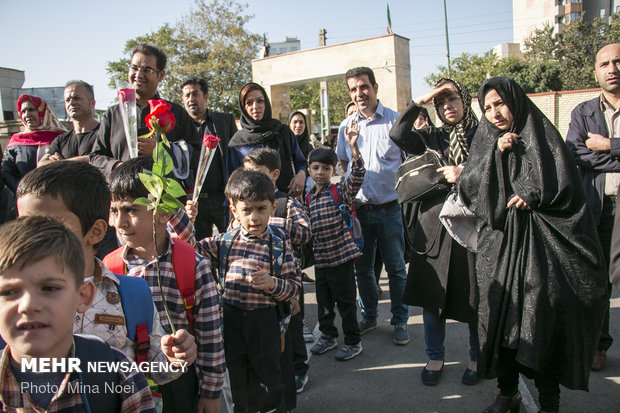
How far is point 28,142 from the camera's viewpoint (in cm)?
435

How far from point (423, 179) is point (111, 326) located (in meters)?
2.30

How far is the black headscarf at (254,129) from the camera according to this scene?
4328 millimetres

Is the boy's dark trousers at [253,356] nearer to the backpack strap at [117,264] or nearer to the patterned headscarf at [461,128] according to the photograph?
the backpack strap at [117,264]

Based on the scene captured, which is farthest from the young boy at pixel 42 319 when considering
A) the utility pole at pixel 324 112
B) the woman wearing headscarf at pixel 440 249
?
the utility pole at pixel 324 112

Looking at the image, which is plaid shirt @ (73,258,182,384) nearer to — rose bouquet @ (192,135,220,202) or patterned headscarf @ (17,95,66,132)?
rose bouquet @ (192,135,220,202)

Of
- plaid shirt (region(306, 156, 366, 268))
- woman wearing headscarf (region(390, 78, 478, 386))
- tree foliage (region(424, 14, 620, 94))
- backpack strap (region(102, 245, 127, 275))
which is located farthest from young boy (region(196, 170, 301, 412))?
tree foliage (region(424, 14, 620, 94))

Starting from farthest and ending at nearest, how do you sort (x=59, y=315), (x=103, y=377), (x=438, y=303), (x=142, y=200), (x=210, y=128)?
(x=210, y=128) < (x=438, y=303) < (x=142, y=200) < (x=103, y=377) < (x=59, y=315)

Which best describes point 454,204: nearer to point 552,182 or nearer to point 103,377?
point 552,182

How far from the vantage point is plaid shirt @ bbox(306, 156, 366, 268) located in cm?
367

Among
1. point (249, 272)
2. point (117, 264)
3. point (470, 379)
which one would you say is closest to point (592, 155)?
point (470, 379)

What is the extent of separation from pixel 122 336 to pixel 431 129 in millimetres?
2660

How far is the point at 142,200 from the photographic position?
140 cm

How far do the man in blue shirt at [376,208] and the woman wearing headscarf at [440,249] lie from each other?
0.65m

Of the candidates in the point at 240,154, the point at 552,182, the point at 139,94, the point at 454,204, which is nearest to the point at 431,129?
the point at 454,204
